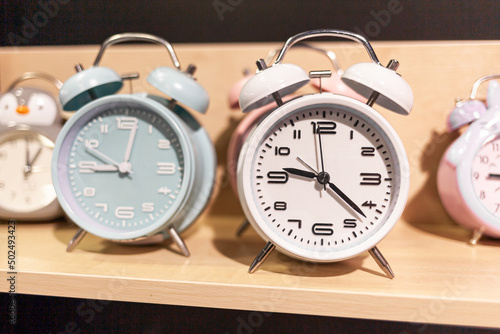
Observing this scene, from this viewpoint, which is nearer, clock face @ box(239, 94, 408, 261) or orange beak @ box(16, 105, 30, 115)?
clock face @ box(239, 94, 408, 261)

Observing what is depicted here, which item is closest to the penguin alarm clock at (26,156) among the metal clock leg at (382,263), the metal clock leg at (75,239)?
Result: the metal clock leg at (75,239)

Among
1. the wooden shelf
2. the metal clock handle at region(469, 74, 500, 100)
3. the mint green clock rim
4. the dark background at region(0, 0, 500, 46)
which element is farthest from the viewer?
the dark background at region(0, 0, 500, 46)

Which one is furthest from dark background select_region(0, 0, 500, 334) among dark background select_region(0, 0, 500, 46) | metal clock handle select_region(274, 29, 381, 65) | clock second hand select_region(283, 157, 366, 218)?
clock second hand select_region(283, 157, 366, 218)

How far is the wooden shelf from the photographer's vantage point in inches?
26.7

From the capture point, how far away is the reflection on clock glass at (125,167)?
86cm

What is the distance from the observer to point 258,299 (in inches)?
27.4

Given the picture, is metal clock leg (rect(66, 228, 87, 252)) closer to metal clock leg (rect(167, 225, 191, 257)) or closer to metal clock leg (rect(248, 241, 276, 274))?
metal clock leg (rect(167, 225, 191, 257))

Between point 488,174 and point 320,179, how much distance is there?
1.31 ft

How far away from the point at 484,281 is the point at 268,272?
37 cm

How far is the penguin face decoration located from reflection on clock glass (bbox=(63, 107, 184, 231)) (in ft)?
0.78

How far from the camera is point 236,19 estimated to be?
1.20 metres

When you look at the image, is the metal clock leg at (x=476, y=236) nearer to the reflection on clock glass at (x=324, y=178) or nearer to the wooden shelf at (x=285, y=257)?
the wooden shelf at (x=285, y=257)

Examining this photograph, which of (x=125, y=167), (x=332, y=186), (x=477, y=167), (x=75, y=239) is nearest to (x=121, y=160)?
(x=125, y=167)

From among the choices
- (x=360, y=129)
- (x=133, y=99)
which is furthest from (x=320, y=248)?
(x=133, y=99)
